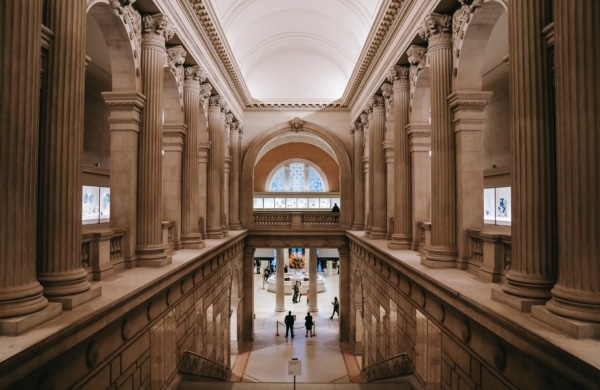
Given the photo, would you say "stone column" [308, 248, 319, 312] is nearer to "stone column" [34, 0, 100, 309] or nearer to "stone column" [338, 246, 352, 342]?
"stone column" [338, 246, 352, 342]

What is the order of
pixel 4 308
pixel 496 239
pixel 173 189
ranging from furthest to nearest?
pixel 173 189, pixel 496 239, pixel 4 308

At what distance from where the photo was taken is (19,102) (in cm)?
433

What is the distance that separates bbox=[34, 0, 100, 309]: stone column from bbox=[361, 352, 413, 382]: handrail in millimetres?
6528

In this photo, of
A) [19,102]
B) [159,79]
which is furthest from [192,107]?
[19,102]

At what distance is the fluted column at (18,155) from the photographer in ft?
13.9

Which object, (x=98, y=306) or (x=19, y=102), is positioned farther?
(x=98, y=306)

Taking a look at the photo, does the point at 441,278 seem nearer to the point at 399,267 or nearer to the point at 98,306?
the point at 399,267

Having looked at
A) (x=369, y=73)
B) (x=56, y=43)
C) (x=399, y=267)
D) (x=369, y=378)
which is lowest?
(x=369, y=378)

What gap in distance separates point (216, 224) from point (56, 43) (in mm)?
10523

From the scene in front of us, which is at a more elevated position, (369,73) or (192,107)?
(369,73)

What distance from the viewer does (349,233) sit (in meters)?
19.5

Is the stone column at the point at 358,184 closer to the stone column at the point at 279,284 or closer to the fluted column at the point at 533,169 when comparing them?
the stone column at the point at 279,284

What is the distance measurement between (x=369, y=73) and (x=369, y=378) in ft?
34.9

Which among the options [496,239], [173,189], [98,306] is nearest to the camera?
[98,306]
